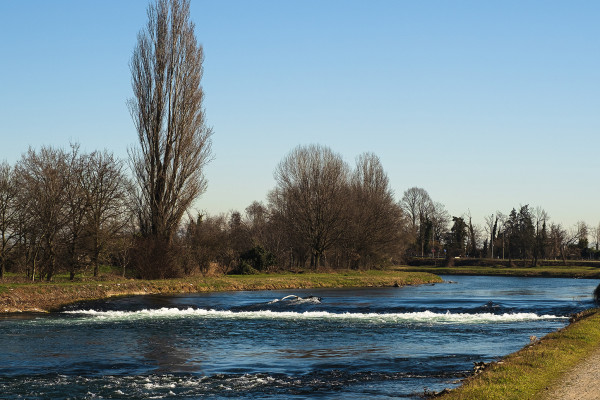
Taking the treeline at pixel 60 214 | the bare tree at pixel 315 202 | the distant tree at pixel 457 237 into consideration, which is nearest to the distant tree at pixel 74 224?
the treeline at pixel 60 214

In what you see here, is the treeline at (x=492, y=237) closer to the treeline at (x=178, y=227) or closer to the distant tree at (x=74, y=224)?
the treeline at (x=178, y=227)

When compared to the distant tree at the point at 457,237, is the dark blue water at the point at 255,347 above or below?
below

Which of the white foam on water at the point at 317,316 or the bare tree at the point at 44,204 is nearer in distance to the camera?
the white foam on water at the point at 317,316

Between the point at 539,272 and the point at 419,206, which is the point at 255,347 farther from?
the point at 419,206

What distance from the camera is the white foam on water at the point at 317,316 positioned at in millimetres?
26766

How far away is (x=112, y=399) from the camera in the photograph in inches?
476

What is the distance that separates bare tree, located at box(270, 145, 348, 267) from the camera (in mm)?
60812

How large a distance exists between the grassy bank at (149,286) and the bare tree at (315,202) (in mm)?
4566

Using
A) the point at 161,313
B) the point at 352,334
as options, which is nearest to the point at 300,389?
the point at 352,334

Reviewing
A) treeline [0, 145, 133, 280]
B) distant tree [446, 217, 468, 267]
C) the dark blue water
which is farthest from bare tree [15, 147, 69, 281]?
distant tree [446, 217, 468, 267]

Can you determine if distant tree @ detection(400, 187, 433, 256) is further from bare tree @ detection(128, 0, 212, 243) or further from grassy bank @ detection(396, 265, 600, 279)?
bare tree @ detection(128, 0, 212, 243)

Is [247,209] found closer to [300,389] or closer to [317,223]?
[317,223]

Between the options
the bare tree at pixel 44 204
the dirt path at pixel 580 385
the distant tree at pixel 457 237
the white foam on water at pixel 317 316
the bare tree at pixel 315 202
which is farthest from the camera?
the distant tree at pixel 457 237

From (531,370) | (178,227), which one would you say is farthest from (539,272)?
(531,370)
